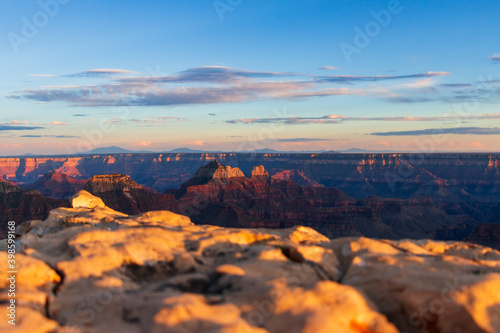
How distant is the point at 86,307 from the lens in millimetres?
9695

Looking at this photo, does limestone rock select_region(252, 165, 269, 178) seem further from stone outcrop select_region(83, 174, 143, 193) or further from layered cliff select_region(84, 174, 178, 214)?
stone outcrop select_region(83, 174, 143, 193)

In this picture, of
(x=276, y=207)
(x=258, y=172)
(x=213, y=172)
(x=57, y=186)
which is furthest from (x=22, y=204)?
(x=258, y=172)

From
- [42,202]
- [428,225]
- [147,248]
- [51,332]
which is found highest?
[147,248]

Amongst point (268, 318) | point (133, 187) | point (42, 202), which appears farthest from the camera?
point (133, 187)

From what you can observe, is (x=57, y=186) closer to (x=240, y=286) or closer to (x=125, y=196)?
(x=125, y=196)

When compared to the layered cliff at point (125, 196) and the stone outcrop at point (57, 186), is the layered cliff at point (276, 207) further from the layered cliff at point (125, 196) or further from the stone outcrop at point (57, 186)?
the stone outcrop at point (57, 186)

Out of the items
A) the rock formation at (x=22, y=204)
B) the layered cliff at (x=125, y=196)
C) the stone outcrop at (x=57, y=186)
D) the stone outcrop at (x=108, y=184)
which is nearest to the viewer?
the rock formation at (x=22, y=204)

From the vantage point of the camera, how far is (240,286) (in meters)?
10.5

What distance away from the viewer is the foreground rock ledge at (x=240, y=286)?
9.00 m

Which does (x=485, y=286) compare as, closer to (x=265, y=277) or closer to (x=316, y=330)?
(x=316, y=330)

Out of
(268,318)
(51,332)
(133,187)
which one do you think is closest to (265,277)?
(268,318)

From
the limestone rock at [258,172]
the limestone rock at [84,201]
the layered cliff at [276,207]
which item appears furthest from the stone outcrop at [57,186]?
the limestone rock at [84,201]

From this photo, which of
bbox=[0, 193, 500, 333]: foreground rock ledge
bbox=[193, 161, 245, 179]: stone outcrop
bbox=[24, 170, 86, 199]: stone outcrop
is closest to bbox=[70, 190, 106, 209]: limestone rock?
bbox=[0, 193, 500, 333]: foreground rock ledge

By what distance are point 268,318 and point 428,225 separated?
5735 inches
